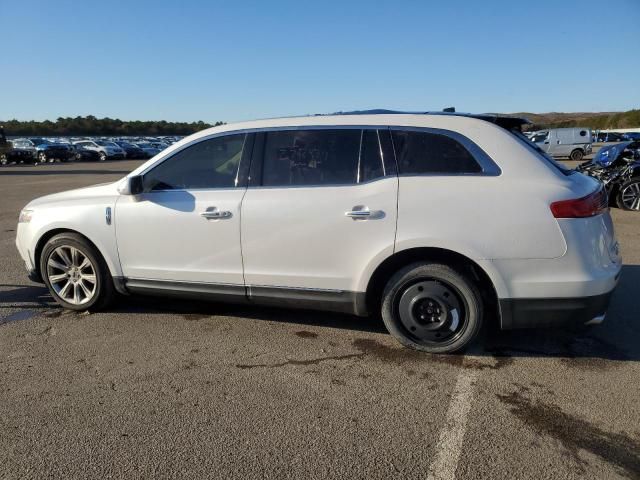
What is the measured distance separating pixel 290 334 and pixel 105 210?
1.97 meters

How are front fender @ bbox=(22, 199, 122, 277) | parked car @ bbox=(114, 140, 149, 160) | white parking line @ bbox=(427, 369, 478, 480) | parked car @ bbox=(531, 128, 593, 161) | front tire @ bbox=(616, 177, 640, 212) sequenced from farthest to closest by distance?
parked car @ bbox=(114, 140, 149, 160)
parked car @ bbox=(531, 128, 593, 161)
front tire @ bbox=(616, 177, 640, 212)
front fender @ bbox=(22, 199, 122, 277)
white parking line @ bbox=(427, 369, 478, 480)

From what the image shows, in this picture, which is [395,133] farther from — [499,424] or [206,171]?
[499,424]

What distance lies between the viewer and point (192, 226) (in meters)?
4.11

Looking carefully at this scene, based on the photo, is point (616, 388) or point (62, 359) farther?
point (62, 359)

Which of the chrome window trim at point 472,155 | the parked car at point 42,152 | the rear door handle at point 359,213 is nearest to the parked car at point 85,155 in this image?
the parked car at point 42,152

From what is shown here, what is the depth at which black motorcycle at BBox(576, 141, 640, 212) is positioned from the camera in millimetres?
10547

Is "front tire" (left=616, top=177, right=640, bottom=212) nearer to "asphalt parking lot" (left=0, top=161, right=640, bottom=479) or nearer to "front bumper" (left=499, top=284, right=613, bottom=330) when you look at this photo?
"asphalt parking lot" (left=0, top=161, right=640, bottom=479)

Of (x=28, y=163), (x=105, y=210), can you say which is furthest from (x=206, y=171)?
(x=28, y=163)

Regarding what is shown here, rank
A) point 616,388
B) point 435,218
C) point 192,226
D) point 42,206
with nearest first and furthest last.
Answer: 1. point 616,388
2. point 435,218
3. point 192,226
4. point 42,206

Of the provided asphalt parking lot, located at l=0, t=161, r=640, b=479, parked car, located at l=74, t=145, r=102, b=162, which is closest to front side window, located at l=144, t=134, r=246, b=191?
asphalt parking lot, located at l=0, t=161, r=640, b=479

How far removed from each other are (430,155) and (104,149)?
4248 cm

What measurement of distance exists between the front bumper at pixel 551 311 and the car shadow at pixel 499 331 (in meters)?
0.36

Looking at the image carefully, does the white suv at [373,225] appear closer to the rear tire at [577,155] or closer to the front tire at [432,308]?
the front tire at [432,308]

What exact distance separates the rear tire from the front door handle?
92.5 ft
